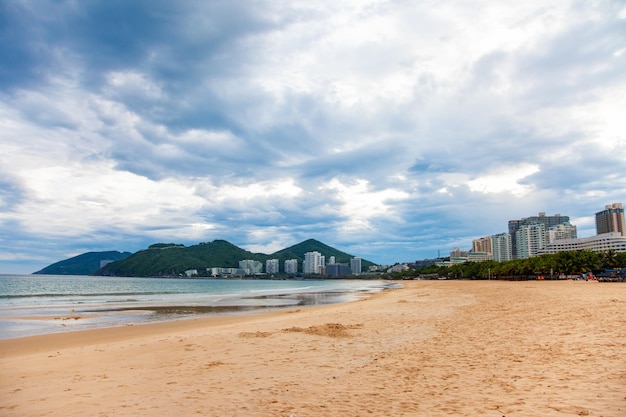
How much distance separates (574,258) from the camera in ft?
290

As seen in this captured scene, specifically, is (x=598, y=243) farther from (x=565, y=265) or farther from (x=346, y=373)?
(x=346, y=373)

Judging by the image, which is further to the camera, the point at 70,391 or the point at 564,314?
the point at 564,314

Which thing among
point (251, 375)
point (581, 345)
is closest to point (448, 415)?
point (251, 375)

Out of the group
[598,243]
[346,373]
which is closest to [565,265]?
[598,243]

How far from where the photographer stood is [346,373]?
8.77m

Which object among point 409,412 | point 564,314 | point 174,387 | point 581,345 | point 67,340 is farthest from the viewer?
point 67,340

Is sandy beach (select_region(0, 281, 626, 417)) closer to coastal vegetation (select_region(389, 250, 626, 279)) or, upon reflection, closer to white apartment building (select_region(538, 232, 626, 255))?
coastal vegetation (select_region(389, 250, 626, 279))

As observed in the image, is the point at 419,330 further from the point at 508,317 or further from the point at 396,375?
the point at 396,375

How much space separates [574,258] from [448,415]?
100301 mm

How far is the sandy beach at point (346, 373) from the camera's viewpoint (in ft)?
20.9

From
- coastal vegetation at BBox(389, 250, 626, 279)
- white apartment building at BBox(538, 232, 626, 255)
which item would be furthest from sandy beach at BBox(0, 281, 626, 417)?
white apartment building at BBox(538, 232, 626, 255)

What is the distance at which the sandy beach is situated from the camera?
6375 mm

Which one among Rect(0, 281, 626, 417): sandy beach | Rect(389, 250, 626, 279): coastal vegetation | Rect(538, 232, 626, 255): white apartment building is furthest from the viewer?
Rect(538, 232, 626, 255): white apartment building

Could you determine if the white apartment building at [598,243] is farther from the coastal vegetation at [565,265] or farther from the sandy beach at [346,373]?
the sandy beach at [346,373]
